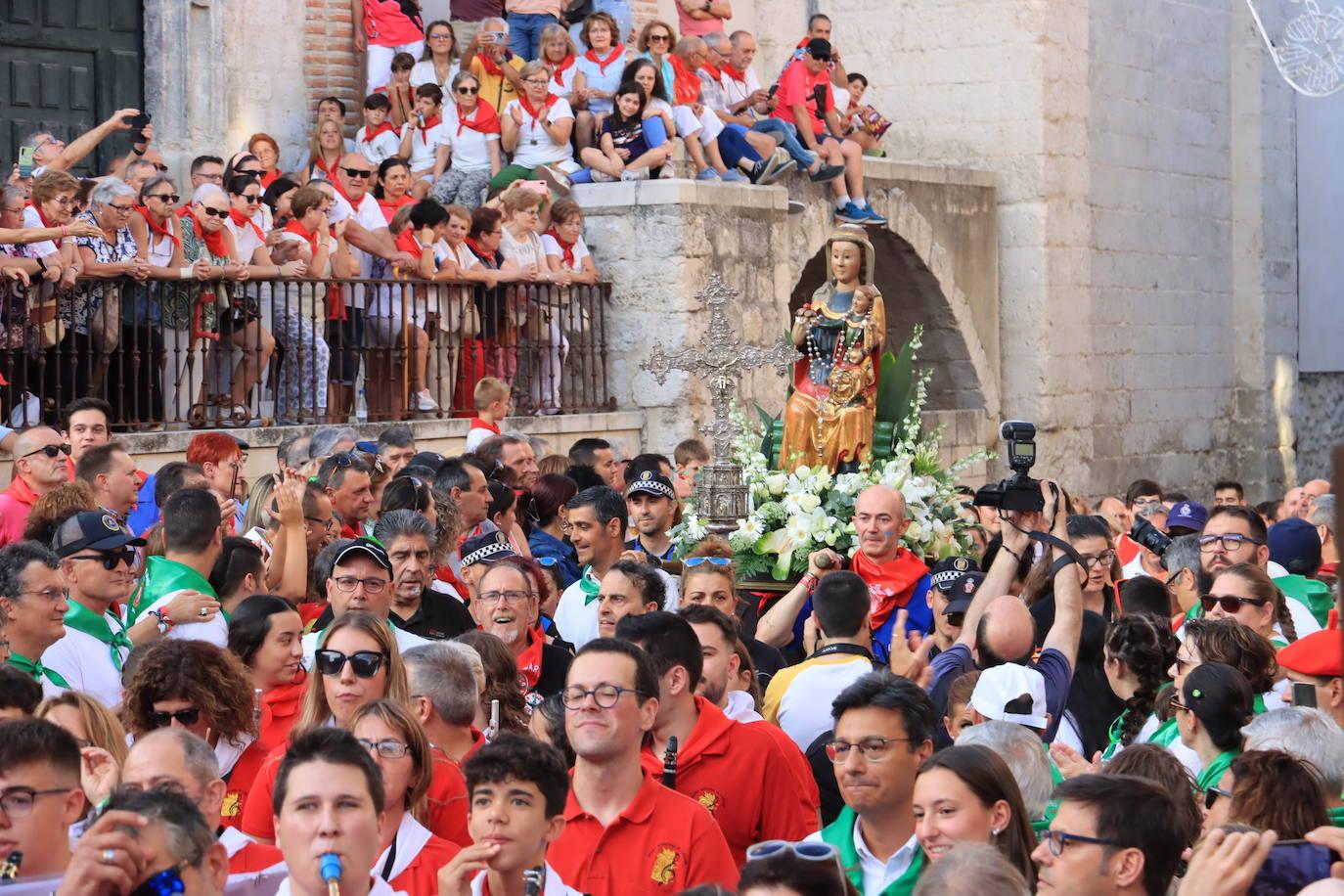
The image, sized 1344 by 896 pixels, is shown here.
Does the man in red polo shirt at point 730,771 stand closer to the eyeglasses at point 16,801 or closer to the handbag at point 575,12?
the eyeglasses at point 16,801

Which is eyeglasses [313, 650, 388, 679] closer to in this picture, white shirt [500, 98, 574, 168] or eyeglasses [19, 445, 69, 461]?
eyeglasses [19, 445, 69, 461]

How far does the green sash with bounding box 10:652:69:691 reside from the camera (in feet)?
19.8

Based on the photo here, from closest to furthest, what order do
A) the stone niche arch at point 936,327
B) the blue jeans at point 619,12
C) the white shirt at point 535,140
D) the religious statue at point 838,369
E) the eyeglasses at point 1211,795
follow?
the eyeglasses at point 1211,795, the religious statue at point 838,369, the white shirt at point 535,140, the blue jeans at point 619,12, the stone niche arch at point 936,327

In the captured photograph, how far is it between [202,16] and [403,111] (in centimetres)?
172

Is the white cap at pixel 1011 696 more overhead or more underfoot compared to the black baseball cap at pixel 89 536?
more underfoot

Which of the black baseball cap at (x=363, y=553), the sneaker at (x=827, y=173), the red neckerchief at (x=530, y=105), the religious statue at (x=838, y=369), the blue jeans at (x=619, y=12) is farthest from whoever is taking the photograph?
the sneaker at (x=827, y=173)

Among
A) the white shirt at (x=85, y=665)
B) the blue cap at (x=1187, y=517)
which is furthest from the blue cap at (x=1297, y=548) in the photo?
the white shirt at (x=85, y=665)

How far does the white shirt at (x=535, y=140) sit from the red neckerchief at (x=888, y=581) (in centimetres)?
751

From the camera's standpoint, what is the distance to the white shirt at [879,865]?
4.93 m

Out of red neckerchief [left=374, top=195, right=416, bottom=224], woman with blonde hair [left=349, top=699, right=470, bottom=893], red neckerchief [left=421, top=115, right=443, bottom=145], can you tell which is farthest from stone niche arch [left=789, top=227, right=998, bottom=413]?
woman with blonde hair [left=349, top=699, right=470, bottom=893]

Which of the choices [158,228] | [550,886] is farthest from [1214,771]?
[158,228]

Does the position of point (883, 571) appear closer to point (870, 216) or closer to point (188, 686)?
point (188, 686)

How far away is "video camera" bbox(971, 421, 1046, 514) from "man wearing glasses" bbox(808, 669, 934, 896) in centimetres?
208

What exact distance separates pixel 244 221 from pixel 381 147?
2.51m
